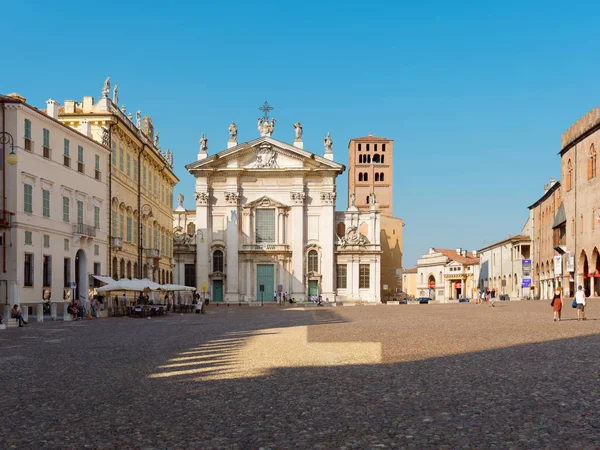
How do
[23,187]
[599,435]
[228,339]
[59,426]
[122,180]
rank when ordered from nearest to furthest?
[599,435] → [59,426] → [228,339] → [23,187] → [122,180]

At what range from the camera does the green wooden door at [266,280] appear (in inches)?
3029

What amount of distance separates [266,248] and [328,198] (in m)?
7.83

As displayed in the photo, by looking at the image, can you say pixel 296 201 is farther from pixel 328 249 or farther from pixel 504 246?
pixel 504 246

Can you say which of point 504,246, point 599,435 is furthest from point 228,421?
point 504,246

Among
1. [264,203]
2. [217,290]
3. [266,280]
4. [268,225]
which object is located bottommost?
[217,290]

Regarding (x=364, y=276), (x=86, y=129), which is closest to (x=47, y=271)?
(x=86, y=129)

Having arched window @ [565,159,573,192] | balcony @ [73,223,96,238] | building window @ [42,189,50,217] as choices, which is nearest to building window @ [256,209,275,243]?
arched window @ [565,159,573,192]

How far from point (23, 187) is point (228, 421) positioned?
1110 inches

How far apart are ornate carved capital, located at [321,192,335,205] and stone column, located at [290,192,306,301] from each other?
2199 millimetres

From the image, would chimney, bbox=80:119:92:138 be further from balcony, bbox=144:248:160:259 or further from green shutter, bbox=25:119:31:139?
balcony, bbox=144:248:160:259

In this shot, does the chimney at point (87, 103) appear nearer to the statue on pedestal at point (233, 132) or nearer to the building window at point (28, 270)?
the building window at point (28, 270)

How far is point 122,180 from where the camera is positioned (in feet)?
159

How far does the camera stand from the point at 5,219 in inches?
1303

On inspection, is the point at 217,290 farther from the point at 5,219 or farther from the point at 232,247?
the point at 5,219
